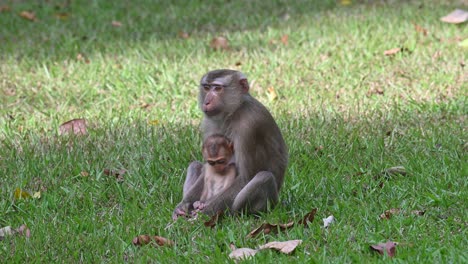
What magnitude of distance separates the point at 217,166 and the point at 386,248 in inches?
51.2

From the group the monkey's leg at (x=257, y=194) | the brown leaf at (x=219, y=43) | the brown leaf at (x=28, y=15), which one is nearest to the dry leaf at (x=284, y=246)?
the monkey's leg at (x=257, y=194)

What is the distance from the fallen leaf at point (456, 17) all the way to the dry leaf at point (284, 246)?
5.80m

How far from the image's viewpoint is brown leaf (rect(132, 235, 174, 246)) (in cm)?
496

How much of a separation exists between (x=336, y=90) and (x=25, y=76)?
10.1ft

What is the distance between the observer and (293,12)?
11078 millimetres

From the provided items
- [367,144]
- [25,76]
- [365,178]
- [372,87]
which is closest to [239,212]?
[365,178]

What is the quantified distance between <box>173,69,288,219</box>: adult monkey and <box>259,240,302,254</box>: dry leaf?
55 cm

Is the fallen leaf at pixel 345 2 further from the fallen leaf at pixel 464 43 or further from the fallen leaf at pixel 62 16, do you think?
the fallen leaf at pixel 62 16

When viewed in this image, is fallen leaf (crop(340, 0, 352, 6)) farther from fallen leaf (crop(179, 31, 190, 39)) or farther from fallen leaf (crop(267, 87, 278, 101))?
fallen leaf (crop(267, 87, 278, 101))

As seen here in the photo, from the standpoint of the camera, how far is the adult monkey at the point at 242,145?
5258 millimetres

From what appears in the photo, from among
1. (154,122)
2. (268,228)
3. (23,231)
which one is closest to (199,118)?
(154,122)

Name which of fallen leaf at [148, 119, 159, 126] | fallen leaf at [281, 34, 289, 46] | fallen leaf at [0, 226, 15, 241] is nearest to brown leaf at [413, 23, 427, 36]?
fallen leaf at [281, 34, 289, 46]

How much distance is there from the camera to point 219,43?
31.9 feet

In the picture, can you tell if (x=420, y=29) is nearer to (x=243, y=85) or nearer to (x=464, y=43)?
(x=464, y=43)
